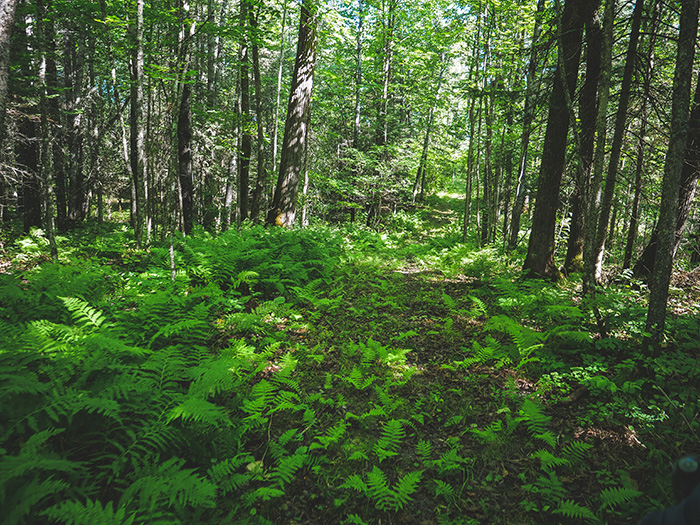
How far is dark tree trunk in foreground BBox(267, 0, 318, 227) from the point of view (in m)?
9.37

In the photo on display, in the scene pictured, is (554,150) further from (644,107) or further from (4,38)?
(4,38)

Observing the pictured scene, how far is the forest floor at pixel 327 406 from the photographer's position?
2.59m

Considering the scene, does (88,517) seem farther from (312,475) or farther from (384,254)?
(384,254)

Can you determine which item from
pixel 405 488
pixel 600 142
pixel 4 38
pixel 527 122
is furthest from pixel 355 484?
pixel 527 122

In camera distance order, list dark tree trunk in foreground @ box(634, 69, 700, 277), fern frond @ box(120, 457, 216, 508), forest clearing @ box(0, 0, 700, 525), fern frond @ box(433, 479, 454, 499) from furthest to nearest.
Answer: dark tree trunk in foreground @ box(634, 69, 700, 277), fern frond @ box(433, 479, 454, 499), forest clearing @ box(0, 0, 700, 525), fern frond @ box(120, 457, 216, 508)

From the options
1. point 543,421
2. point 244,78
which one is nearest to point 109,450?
point 543,421

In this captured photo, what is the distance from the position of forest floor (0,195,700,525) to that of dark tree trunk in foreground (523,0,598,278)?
5.70 feet

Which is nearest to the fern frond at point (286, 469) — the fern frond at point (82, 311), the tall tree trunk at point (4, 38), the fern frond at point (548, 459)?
the fern frond at point (548, 459)

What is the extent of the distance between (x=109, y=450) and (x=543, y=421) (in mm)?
4077

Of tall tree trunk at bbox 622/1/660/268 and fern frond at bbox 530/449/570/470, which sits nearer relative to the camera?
fern frond at bbox 530/449/570/470

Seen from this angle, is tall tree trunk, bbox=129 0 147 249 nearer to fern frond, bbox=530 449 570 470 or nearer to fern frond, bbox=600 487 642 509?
fern frond, bbox=530 449 570 470

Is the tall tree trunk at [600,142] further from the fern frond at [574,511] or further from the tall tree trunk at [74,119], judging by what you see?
the tall tree trunk at [74,119]

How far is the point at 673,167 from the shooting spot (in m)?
3.81

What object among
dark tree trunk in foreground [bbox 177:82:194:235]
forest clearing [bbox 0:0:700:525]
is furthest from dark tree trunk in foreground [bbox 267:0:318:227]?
dark tree trunk in foreground [bbox 177:82:194:235]
